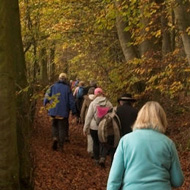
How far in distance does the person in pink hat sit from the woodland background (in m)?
1.36

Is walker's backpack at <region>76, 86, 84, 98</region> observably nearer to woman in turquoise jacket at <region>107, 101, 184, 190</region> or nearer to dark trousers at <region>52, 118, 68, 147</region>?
dark trousers at <region>52, 118, 68, 147</region>

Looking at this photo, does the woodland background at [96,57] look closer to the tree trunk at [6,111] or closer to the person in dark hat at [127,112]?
the tree trunk at [6,111]

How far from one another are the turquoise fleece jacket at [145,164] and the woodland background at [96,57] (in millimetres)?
2065

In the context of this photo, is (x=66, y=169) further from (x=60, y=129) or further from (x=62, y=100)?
(x=62, y=100)

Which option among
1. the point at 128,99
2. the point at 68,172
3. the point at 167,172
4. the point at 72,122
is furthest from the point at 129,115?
the point at 72,122

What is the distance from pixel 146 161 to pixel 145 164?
0.03 metres

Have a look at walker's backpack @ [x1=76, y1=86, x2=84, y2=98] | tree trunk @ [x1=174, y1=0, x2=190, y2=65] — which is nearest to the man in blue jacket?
tree trunk @ [x1=174, y1=0, x2=190, y2=65]

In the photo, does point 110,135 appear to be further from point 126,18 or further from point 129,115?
point 126,18

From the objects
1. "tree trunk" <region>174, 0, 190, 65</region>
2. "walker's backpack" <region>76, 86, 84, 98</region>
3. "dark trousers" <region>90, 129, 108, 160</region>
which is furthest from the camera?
"walker's backpack" <region>76, 86, 84, 98</region>

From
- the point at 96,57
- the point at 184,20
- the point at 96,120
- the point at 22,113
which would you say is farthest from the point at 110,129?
the point at 96,57

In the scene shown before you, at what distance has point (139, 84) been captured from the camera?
539 inches

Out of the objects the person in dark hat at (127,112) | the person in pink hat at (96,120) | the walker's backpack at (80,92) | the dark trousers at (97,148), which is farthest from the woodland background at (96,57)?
the dark trousers at (97,148)

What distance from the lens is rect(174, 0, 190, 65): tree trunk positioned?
9395mm

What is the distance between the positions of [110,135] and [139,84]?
5.43m
